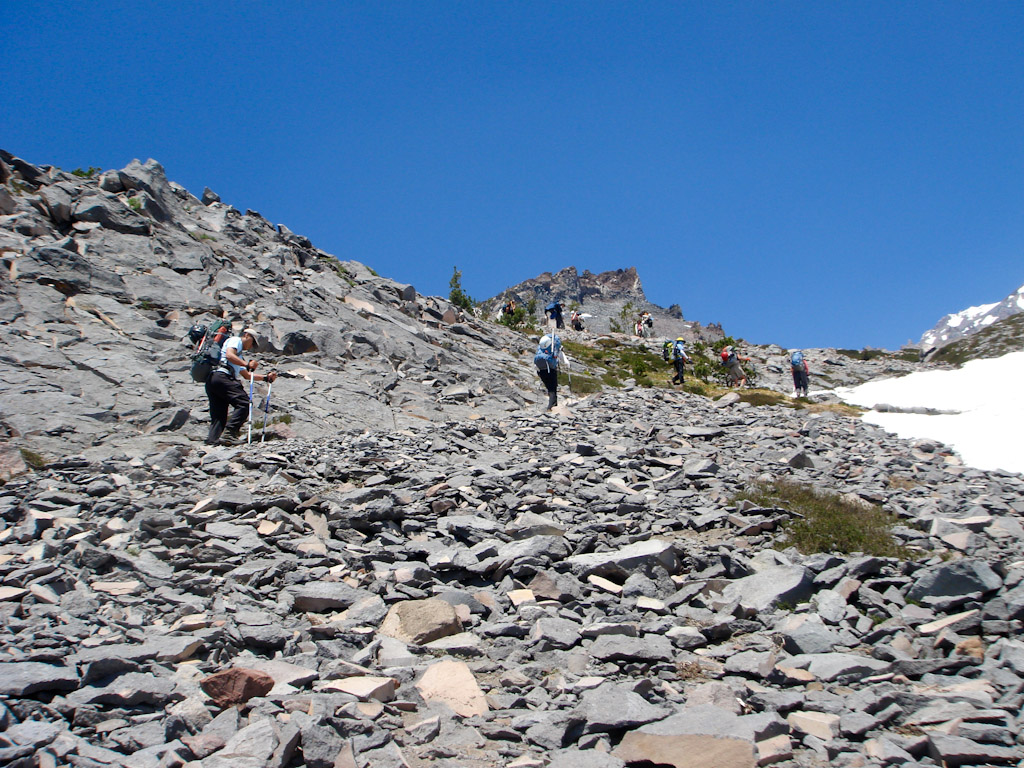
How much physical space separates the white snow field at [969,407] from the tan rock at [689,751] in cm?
1222

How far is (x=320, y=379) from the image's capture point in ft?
58.1

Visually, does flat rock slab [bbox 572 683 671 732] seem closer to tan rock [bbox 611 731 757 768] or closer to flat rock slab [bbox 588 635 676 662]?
tan rock [bbox 611 731 757 768]

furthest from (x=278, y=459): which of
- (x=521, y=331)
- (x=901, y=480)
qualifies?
(x=521, y=331)

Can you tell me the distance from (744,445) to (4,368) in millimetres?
15932

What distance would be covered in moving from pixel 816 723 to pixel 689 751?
3.47ft

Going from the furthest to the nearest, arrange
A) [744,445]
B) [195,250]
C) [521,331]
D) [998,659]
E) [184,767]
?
[521,331] < [195,250] < [744,445] < [998,659] < [184,767]

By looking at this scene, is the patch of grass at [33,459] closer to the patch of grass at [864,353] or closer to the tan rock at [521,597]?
the tan rock at [521,597]

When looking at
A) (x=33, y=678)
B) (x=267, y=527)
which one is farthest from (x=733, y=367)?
(x=33, y=678)

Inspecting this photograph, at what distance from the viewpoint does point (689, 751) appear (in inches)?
150

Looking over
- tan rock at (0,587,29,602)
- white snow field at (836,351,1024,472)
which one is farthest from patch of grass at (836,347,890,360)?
tan rock at (0,587,29,602)

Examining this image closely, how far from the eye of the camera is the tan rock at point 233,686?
4.33m

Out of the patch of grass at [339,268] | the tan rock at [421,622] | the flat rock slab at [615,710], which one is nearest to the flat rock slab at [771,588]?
the flat rock slab at [615,710]

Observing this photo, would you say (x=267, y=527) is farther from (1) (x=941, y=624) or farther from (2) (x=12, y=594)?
(1) (x=941, y=624)

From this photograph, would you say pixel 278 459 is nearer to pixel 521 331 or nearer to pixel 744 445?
pixel 744 445
